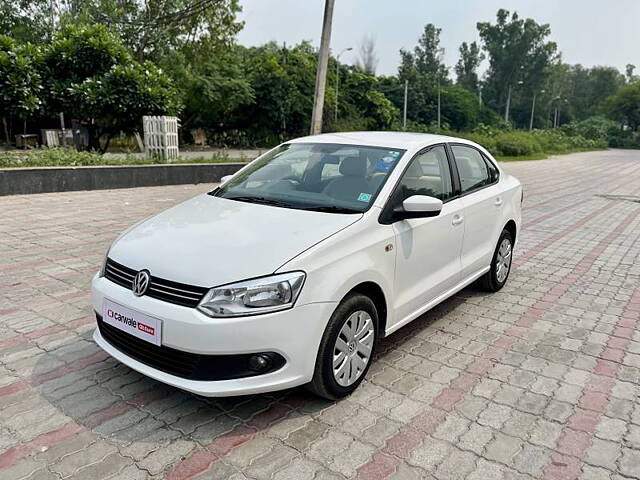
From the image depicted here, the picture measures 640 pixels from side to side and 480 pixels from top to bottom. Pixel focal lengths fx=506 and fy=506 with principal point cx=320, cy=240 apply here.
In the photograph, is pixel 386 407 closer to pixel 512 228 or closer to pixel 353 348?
pixel 353 348

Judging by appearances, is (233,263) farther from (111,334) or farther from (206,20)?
(206,20)

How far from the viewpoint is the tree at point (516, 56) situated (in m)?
89.6

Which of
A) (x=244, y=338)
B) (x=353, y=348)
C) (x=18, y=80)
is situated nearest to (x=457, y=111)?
(x=18, y=80)

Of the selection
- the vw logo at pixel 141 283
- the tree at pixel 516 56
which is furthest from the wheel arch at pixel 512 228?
the tree at pixel 516 56

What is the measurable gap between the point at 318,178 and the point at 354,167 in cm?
29

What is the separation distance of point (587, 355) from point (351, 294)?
6.99 ft

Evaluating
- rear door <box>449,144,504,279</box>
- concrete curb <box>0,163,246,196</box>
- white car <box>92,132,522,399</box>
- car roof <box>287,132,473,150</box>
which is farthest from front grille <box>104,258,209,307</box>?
concrete curb <box>0,163,246,196</box>

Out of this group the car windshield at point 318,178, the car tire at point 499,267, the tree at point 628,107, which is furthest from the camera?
the tree at point 628,107

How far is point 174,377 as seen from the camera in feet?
8.96

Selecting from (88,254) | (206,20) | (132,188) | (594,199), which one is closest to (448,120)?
(206,20)

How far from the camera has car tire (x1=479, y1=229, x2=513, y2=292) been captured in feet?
16.8

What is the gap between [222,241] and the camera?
2.95 meters

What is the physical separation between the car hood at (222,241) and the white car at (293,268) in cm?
1

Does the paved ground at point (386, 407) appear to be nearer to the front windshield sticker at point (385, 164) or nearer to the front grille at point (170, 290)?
the front grille at point (170, 290)
